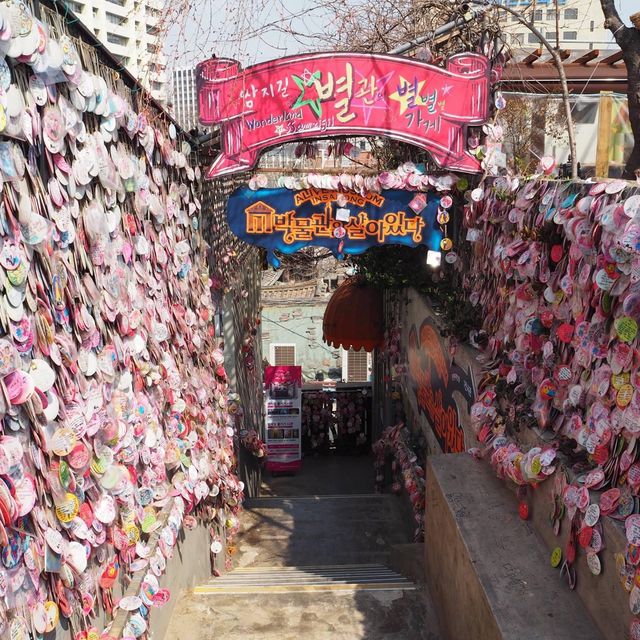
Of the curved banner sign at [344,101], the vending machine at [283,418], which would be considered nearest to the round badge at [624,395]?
the curved banner sign at [344,101]

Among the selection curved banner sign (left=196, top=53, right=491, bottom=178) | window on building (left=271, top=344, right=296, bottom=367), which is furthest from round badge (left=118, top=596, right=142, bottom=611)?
window on building (left=271, top=344, right=296, bottom=367)

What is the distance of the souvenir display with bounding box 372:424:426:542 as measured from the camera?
7340mm

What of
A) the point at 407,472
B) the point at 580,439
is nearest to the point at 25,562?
the point at 580,439

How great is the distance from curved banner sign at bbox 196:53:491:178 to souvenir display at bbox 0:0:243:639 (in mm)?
1141

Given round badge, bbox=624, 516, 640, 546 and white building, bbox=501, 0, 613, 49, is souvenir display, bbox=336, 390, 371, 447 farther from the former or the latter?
round badge, bbox=624, 516, 640, 546

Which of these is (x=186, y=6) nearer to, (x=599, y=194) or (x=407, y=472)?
(x=599, y=194)

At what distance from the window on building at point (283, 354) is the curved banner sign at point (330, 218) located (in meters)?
13.6

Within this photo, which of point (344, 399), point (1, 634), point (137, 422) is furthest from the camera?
point (344, 399)

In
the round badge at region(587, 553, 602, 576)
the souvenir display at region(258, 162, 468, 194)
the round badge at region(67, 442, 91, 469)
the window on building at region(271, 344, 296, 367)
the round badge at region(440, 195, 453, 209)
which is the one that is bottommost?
the window on building at region(271, 344, 296, 367)

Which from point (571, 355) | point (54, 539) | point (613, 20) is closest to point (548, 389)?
point (571, 355)

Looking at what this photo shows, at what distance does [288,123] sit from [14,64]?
3802 mm

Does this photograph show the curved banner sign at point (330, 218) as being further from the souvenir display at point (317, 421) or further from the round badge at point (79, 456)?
the souvenir display at point (317, 421)

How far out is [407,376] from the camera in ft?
31.4

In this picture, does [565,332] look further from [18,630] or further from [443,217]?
[443,217]
